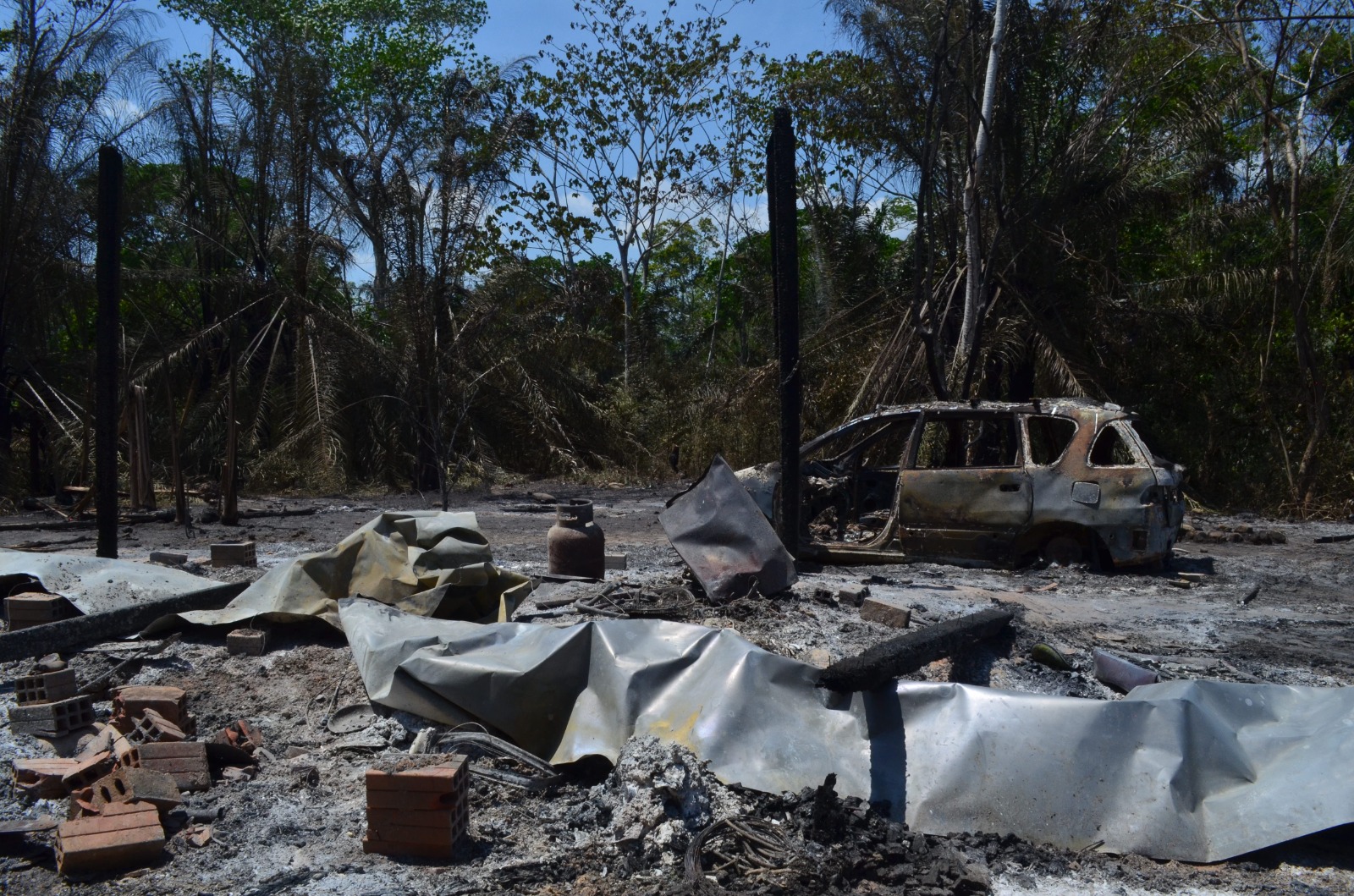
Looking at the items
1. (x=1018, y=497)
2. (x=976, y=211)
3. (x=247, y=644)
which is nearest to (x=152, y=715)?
(x=247, y=644)

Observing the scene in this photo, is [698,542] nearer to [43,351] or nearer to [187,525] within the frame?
[187,525]

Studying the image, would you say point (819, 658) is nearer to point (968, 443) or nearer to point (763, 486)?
point (763, 486)

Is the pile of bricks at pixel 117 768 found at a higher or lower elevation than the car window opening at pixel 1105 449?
lower

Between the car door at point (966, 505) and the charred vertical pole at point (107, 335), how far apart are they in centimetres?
613

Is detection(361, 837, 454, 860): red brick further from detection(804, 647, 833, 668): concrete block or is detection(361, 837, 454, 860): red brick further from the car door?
the car door

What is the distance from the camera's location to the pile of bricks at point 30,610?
19.2ft

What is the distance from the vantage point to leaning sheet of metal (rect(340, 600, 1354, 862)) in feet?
11.5

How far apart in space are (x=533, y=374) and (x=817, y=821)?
16.0 m

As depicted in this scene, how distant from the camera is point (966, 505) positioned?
841 centimetres

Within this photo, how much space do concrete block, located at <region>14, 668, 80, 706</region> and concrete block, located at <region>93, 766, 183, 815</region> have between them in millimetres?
1161

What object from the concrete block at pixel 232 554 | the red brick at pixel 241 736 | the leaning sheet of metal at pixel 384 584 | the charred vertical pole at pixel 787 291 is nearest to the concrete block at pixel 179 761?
the red brick at pixel 241 736

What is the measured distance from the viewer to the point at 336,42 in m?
28.0

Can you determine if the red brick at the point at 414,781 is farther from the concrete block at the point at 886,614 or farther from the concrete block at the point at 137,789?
the concrete block at the point at 886,614

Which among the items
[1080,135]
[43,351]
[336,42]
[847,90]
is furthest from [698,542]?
[336,42]
